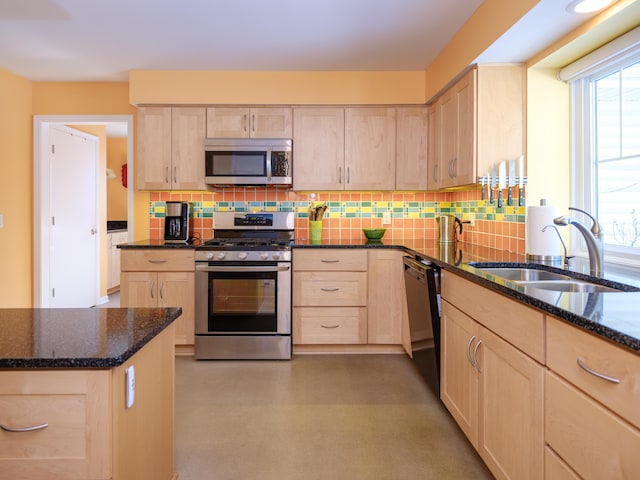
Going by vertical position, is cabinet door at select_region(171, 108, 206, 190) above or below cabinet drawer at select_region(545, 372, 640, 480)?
above

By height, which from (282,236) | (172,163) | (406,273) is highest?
(172,163)

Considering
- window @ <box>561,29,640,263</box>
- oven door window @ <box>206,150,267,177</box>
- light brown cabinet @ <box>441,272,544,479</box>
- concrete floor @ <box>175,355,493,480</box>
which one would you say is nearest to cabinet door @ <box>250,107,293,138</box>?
oven door window @ <box>206,150,267,177</box>

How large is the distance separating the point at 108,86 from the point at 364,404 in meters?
3.62

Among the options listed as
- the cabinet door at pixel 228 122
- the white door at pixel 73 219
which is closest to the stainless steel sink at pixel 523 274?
the cabinet door at pixel 228 122

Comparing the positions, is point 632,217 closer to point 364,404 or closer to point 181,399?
point 364,404

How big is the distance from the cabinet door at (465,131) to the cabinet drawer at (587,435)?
180cm

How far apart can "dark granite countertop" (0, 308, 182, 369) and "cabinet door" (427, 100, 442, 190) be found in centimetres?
Result: 258

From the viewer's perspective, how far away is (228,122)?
366 cm

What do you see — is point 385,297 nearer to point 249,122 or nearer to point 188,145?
point 249,122

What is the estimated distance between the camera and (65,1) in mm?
2543

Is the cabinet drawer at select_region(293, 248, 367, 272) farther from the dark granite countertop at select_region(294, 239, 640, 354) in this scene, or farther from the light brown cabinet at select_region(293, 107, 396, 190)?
the dark granite countertop at select_region(294, 239, 640, 354)

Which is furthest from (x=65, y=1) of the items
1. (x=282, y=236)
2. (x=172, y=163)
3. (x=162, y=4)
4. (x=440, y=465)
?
(x=440, y=465)

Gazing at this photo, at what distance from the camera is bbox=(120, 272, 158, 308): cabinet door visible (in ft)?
11.0

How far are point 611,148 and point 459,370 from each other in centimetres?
148
